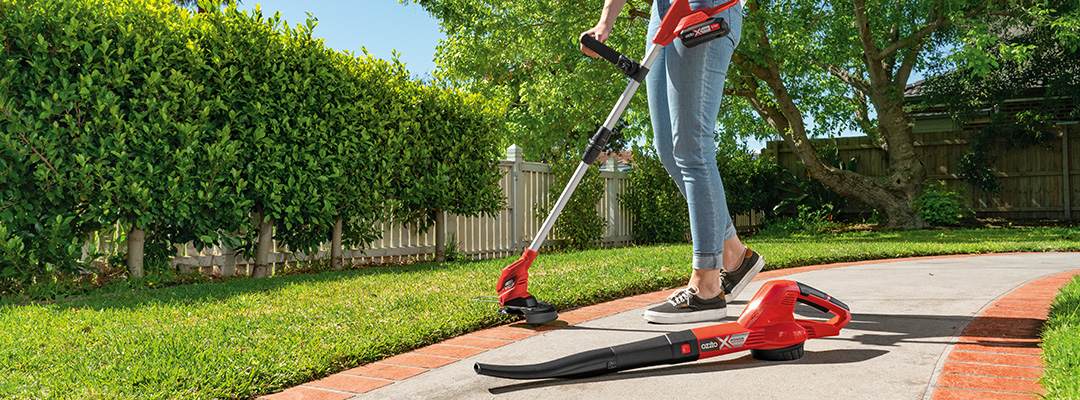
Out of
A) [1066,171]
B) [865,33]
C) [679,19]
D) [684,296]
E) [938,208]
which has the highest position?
[865,33]

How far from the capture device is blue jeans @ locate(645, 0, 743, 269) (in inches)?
127

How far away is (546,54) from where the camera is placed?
1238 centimetres

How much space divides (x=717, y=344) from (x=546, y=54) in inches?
407

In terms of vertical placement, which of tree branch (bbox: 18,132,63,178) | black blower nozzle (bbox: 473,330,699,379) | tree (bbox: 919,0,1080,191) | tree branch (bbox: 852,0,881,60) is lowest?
black blower nozzle (bbox: 473,330,699,379)

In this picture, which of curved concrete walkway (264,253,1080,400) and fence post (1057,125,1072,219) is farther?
fence post (1057,125,1072,219)

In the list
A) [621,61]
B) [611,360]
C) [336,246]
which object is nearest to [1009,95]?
[336,246]

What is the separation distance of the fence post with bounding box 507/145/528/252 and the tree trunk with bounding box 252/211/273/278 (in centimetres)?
349

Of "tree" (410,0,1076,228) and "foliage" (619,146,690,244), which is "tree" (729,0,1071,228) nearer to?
"tree" (410,0,1076,228)

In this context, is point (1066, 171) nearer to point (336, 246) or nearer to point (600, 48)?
point (336, 246)

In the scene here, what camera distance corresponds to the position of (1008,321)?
3.12 meters

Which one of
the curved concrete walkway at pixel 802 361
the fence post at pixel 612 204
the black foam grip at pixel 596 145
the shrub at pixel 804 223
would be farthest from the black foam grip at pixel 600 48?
the shrub at pixel 804 223

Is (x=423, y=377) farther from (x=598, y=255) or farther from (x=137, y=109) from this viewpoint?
(x=598, y=255)

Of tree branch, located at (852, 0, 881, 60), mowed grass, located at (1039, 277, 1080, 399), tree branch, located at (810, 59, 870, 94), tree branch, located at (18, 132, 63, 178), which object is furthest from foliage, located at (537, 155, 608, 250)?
tree branch, located at (810, 59, 870, 94)

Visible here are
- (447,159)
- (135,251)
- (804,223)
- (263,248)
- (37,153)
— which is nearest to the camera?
(37,153)
